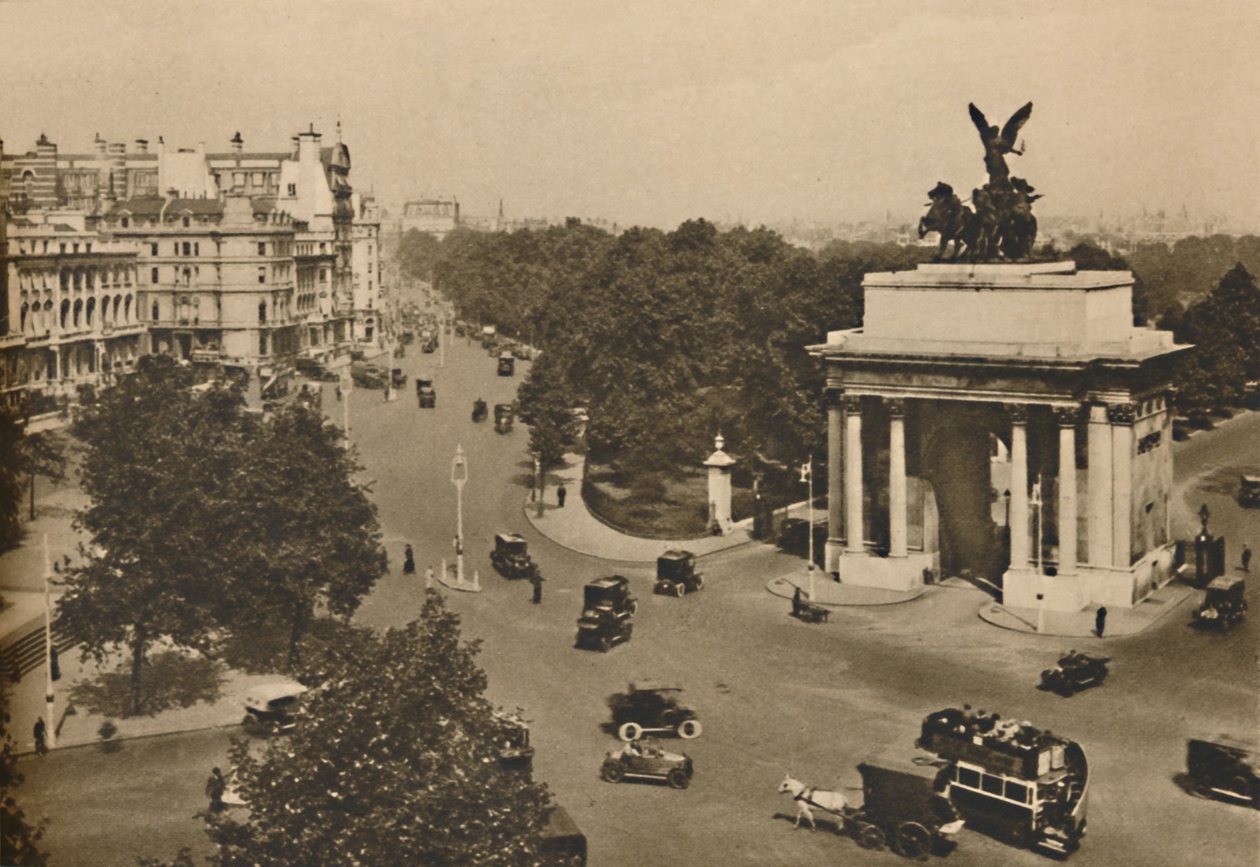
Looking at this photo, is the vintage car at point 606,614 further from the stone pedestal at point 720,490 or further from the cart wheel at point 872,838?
the cart wheel at point 872,838

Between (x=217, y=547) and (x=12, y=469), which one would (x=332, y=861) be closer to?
(x=217, y=547)

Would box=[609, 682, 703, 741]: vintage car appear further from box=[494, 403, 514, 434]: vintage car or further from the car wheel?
box=[494, 403, 514, 434]: vintage car

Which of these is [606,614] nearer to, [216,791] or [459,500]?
[459,500]

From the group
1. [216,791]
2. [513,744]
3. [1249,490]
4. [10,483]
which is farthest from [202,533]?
[1249,490]

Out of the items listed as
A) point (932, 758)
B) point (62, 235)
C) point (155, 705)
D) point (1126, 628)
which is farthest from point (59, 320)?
point (1126, 628)

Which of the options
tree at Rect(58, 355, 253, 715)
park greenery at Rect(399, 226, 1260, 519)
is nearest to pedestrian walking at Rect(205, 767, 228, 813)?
tree at Rect(58, 355, 253, 715)
